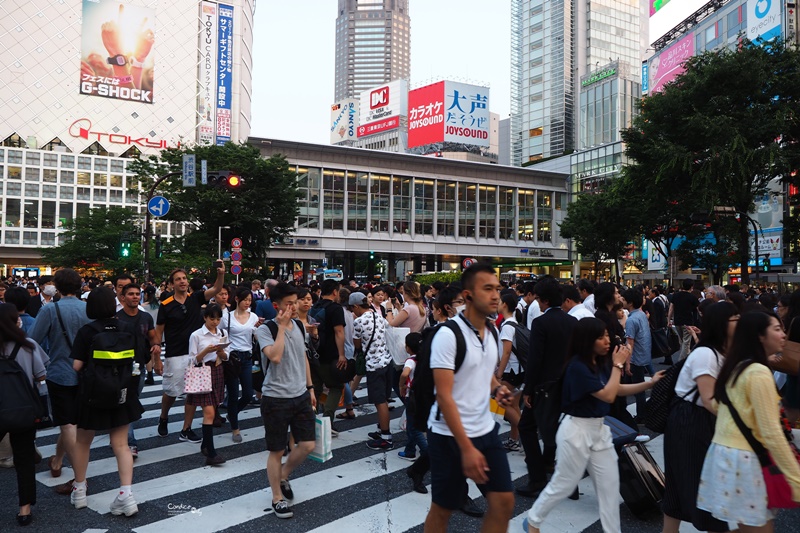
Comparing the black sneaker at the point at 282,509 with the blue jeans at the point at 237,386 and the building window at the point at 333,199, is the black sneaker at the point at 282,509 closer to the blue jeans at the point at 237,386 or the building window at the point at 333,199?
the blue jeans at the point at 237,386

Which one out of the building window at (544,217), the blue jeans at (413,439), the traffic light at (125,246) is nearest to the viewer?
the blue jeans at (413,439)

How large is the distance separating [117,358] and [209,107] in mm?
79891

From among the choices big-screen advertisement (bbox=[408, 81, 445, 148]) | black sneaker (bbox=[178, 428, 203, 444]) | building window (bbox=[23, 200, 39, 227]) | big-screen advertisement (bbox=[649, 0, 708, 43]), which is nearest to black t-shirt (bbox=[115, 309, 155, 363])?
black sneaker (bbox=[178, 428, 203, 444])

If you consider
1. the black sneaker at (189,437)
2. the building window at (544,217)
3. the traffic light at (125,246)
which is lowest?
the black sneaker at (189,437)

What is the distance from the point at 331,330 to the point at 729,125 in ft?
64.8

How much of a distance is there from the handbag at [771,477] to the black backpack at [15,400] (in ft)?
15.5

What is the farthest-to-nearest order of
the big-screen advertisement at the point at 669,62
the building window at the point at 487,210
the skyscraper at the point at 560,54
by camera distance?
1. the skyscraper at the point at 560,54
2. the building window at the point at 487,210
3. the big-screen advertisement at the point at 669,62

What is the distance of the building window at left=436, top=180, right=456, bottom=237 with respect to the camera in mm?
57844

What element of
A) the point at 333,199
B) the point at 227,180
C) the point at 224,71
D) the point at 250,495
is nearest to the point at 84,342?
the point at 250,495

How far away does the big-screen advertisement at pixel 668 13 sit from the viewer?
5415 cm

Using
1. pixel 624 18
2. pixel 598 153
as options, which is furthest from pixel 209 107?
pixel 624 18

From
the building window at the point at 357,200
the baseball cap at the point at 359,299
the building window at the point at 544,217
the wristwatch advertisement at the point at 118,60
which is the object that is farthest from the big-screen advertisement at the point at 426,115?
the baseball cap at the point at 359,299

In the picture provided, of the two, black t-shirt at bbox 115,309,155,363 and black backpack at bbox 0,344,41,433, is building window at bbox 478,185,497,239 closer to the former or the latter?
black t-shirt at bbox 115,309,155,363

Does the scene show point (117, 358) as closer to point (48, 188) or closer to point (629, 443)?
point (629, 443)
